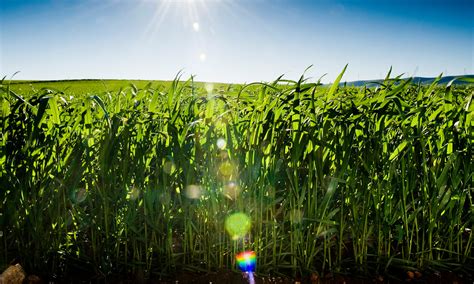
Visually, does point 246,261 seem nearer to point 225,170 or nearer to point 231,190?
point 231,190

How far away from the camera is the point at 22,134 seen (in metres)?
2.23

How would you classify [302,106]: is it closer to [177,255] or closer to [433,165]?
[433,165]

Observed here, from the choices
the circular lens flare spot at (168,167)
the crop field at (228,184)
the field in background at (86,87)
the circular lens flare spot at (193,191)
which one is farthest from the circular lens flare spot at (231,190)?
the field in background at (86,87)

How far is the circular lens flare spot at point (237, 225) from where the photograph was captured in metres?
2.21

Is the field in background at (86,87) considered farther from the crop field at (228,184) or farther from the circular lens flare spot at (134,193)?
the circular lens flare spot at (134,193)

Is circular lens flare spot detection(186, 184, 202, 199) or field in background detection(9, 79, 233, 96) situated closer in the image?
circular lens flare spot detection(186, 184, 202, 199)

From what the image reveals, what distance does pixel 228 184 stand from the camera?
221 cm

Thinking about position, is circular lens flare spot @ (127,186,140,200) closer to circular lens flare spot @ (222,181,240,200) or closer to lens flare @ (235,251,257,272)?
circular lens flare spot @ (222,181,240,200)

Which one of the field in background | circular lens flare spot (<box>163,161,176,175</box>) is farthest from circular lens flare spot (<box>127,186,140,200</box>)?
the field in background

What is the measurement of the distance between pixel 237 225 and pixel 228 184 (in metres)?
0.21

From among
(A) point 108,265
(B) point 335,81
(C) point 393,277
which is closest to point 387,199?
(C) point 393,277

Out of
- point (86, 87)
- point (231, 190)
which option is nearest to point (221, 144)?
point (231, 190)

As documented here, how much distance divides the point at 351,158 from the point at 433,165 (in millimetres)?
474

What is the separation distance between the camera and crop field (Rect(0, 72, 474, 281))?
2.15 m
